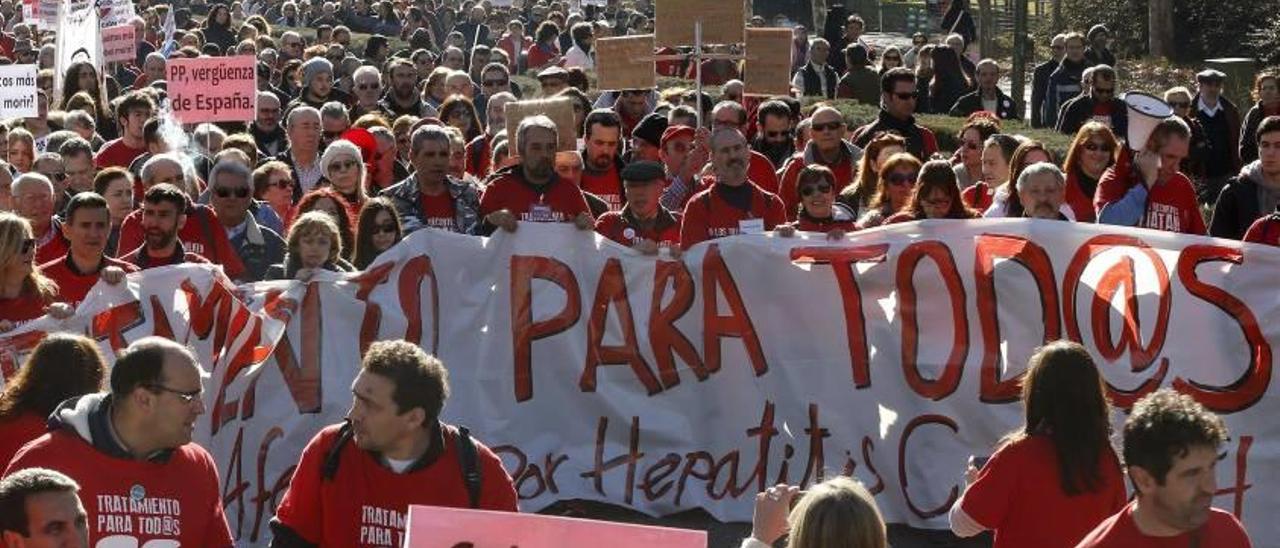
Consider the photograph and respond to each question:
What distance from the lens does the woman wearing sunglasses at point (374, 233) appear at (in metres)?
10.5

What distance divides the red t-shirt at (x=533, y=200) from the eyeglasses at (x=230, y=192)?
1116mm

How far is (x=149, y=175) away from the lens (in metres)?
A: 11.9

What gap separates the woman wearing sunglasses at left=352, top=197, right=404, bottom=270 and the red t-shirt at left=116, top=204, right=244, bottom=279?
619mm

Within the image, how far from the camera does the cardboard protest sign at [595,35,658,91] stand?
14.8 m

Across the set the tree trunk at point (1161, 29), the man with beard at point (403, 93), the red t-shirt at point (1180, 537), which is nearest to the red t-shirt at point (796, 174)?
the man with beard at point (403, 93)

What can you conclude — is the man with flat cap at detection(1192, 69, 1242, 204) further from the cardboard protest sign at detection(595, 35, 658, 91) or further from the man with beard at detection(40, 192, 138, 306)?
the man with beard at detection(40, 192, 138, 306)

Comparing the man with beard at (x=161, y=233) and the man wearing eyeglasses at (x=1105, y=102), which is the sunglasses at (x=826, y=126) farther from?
the man with beard at (x=161, y=233)

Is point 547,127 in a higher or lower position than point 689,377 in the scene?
higher

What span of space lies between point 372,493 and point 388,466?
82 millimetres

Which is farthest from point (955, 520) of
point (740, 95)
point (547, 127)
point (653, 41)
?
point (740, 95)

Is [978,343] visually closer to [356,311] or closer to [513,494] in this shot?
[356,311]

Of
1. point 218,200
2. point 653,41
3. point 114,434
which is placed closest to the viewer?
point 114,434

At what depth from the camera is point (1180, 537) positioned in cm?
555

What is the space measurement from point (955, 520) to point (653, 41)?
28.1 feet
